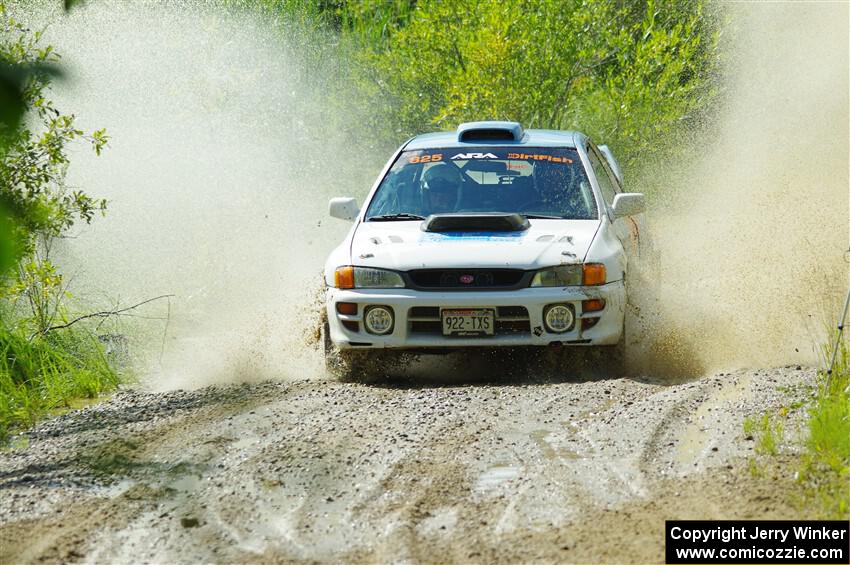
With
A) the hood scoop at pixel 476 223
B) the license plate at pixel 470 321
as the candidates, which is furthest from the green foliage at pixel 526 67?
the license plate at pixel 470 321

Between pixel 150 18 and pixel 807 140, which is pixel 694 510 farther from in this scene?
pixel 807 140

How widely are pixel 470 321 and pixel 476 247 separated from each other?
0.49m

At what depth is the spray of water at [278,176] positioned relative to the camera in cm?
1122

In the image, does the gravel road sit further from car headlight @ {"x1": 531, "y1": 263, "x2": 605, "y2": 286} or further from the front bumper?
car headlight @ {"x1": 531, "y1": 263, "x2": 605, "y2": 286}

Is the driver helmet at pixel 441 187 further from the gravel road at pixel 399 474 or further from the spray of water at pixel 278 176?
the gravel road at pixel 399 474

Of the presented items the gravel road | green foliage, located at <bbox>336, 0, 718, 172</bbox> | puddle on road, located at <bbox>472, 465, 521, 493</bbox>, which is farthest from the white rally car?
green foliage, located at <bbox>336, 0, 718, 172</bbox>

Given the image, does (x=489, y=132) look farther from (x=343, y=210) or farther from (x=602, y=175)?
(x=343, y=210)

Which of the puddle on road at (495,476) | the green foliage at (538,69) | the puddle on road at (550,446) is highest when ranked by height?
the green foliage at (538,69)

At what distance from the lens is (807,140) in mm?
19781

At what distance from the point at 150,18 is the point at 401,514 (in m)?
13.8

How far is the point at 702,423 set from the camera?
587cm

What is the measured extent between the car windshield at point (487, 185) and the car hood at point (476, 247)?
0.35m

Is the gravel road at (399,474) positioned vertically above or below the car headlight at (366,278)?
below

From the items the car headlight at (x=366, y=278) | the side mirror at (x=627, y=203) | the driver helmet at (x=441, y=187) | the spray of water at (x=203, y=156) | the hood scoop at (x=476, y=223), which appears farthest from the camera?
the spray of water at (x=203, y=156)
